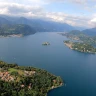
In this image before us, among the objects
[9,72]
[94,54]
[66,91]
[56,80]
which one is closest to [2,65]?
[9,72]

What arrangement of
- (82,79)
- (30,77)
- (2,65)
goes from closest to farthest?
(30,77)
(2,65)
(82,79)

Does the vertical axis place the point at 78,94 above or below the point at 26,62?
below

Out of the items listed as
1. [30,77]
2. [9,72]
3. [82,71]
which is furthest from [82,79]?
[9,72]

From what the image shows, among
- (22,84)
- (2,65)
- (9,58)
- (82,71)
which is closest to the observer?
(22,84)

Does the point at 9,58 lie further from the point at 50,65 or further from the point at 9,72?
the point at 9,72

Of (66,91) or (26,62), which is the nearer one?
(66,91)

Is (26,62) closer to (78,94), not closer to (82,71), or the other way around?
(82,71)
